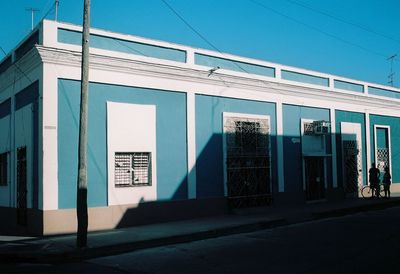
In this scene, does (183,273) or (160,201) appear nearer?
(183,273)

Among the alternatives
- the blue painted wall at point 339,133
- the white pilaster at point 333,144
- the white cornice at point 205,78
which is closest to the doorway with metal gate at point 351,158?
the blue painted wall at point 339,133

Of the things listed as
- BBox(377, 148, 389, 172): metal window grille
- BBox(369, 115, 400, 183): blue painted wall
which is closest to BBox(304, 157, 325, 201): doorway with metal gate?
BBox(377, 148, 389, 172): metal window grille

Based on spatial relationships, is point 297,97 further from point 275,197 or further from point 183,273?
point 183,273

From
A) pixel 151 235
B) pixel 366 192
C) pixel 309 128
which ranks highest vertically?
pixel 309 128

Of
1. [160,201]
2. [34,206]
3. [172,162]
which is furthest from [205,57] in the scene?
[34,206]

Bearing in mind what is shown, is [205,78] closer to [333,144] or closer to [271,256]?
[333,144]

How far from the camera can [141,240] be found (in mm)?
10375

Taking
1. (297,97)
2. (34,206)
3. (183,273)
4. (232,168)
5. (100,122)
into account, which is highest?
(297,97)

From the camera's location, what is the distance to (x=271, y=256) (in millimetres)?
8648

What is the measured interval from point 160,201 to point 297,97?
802 cm

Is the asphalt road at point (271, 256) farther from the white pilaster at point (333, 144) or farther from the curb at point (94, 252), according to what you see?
the white pilaster at point (333, 144)

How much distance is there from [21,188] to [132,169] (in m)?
3.64

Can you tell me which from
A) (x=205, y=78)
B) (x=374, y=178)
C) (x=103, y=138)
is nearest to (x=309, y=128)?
(x=374, y=178)

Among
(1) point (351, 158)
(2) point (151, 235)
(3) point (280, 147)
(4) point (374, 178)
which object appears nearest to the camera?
(2) point (151, 235)
